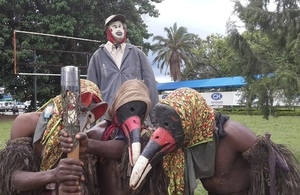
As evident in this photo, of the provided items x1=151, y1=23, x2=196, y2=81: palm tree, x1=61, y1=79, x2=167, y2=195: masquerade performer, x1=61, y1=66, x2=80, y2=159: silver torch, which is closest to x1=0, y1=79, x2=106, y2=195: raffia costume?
x1=61, y1=79, x2=167, y2=195: masquerade performer

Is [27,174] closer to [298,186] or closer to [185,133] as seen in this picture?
[185,133]

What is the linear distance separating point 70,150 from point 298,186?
1.22 meters

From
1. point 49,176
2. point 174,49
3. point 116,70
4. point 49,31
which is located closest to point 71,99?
point 49,176

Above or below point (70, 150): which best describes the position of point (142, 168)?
below

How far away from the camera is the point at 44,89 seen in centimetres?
1709

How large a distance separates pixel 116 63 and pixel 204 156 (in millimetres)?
1023

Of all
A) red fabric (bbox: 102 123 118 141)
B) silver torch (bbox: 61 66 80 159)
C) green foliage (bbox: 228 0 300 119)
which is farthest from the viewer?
green foliage (bbox: 228 0 300 119)

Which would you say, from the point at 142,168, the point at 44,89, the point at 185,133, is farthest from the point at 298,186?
the point at 44,89

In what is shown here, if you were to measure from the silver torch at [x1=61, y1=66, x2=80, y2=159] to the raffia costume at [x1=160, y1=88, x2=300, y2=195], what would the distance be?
567 millimetres

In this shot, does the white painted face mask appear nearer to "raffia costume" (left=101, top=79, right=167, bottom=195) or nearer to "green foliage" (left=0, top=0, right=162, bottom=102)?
"raffia costume" (left=101, top=79, right=167, bottom=195)

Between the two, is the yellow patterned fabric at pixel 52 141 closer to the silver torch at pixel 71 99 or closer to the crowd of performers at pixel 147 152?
the crowd of performers at pixel 147 152

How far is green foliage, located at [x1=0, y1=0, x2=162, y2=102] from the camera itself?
662 inches

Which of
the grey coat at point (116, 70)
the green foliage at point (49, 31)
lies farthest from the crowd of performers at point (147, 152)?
the green foliage at point (49, 31)

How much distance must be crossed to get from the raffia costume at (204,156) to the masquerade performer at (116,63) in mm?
725
